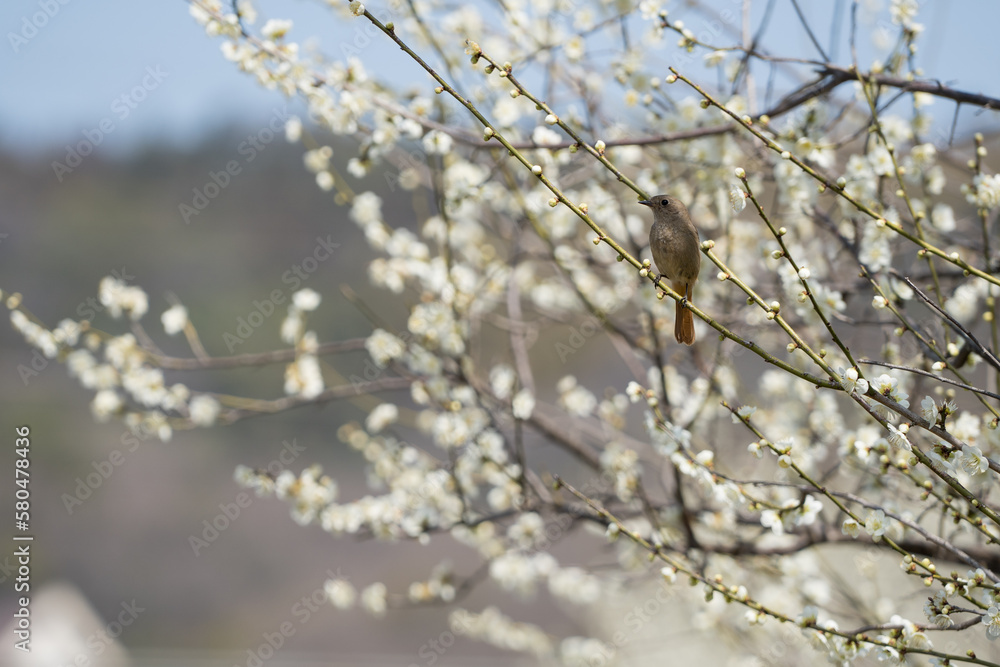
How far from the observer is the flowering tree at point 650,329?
4.32ft

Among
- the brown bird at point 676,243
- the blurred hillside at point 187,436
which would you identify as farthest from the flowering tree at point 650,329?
the blurred hillside at point 187,436

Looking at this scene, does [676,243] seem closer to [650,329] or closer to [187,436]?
[650,329]

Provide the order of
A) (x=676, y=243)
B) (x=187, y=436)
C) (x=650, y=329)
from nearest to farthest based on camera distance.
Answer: (x=676, y=243) < (x=650, y=329) < (x=187, y=436)

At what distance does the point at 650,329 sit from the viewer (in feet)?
5.49

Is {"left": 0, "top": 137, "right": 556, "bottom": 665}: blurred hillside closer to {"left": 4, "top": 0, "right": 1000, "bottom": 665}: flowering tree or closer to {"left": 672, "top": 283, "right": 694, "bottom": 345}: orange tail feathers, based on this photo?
{"left": 4, "top": 0, "right": 1000, "bottom": 665}: flowering tree

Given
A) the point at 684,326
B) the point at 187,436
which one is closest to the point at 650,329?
the point at 684,326

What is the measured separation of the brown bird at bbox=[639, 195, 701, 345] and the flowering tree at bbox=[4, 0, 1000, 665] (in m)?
0.08

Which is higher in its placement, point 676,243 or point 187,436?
point 187,436

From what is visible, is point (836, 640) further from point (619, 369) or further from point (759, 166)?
point (619, 369)

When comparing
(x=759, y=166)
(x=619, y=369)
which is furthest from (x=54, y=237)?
(x=759, y=166)

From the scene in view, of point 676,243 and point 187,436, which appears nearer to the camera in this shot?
point 676,243

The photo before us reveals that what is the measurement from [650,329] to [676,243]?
0.51m

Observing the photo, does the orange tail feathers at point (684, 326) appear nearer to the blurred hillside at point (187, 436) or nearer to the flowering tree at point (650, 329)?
the flowering tree at point (650, 329)

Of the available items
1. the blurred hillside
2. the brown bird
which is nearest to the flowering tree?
the brown bird
